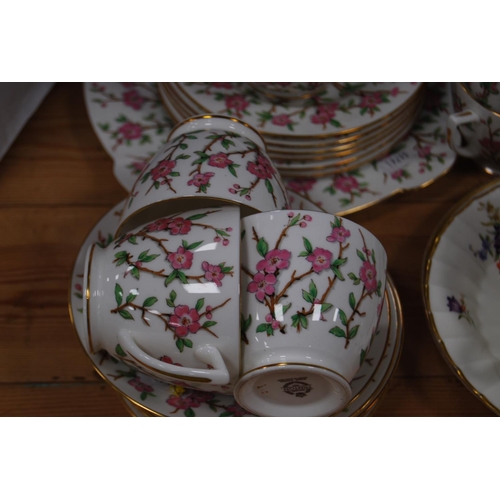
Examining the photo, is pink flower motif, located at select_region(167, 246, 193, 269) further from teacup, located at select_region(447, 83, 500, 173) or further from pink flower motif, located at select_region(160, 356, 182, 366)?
teacup, located at select_region(447, 83, 500, 173)

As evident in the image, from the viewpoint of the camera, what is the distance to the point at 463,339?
0.58 m

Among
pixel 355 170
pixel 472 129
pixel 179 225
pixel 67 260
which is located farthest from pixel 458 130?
pixel 67 260

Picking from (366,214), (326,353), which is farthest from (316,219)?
(366,214)

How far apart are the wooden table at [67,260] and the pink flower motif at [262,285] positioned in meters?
0.21

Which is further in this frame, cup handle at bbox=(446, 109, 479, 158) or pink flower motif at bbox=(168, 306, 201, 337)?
cup handle at bbox=(446, 109, 479, 158)

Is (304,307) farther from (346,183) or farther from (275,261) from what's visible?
(346,183)

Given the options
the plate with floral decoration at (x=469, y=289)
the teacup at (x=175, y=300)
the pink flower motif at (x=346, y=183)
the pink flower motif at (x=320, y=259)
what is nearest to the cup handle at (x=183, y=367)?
the teacup at (x=175, y=300)

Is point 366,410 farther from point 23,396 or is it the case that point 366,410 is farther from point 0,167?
point 0,167

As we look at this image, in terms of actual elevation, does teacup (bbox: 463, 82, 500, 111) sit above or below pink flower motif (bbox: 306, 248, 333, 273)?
above

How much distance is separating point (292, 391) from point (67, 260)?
0.34 m

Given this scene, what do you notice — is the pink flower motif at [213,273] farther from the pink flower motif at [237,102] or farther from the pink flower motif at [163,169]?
the pink flower motif at [237,102]

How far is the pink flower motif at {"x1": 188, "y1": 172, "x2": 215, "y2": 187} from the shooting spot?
54cm

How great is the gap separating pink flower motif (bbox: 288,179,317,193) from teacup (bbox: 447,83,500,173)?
0.18 m

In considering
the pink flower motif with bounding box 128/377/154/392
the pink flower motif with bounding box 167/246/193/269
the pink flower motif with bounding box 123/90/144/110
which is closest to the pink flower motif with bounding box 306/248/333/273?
the pink flower motif with bounding box 167/246/193/269
